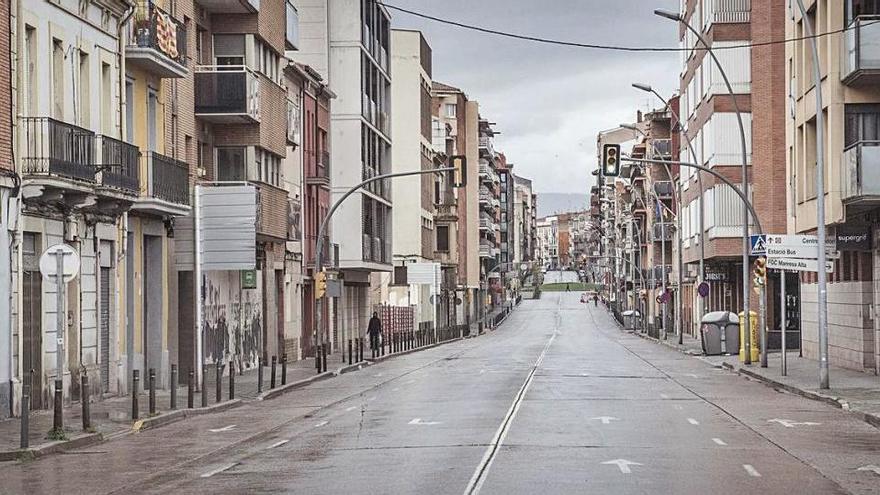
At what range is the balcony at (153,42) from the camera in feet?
114

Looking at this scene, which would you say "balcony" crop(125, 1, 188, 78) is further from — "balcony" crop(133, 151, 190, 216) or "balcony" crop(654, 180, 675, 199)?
"balcony" crop(654, 180, 675, 199)

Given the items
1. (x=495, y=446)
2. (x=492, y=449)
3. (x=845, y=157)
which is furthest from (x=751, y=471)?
(x=845, y=157)

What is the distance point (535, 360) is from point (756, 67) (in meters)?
22.0

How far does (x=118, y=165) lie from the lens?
30.5m

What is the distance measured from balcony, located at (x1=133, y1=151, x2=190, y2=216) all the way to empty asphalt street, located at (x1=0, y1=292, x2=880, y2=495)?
17.7ft

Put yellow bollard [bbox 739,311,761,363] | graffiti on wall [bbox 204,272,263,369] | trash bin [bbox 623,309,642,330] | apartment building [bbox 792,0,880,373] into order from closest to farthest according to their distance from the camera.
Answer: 1. apartment building [bbox 792,0,880,373]
2. graffiti on wall [bbox 204,272,263,369]
3. yellow bollard [bbox 739,311,761,363]
4. trash bin [bbox 623,309,642,330]

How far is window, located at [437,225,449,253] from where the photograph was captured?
393ft

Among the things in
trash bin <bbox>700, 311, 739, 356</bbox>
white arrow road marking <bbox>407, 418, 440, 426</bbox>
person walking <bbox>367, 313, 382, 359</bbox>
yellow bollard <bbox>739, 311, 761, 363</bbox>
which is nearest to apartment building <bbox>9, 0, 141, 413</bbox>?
white arrow road marking <bbox>407, 418, 440, 426</bbox>

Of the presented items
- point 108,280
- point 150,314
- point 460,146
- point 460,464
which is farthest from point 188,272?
point 460,146

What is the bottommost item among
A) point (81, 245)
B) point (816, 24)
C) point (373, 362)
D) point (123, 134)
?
point (373, 362)

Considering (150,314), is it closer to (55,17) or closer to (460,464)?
(55,17)

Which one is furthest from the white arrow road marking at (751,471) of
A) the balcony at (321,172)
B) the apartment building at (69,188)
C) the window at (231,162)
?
the balcony at (321,172)

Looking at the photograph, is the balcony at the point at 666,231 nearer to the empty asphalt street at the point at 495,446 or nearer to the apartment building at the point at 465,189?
the apartment building at the point at 465,189

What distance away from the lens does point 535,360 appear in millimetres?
54719
